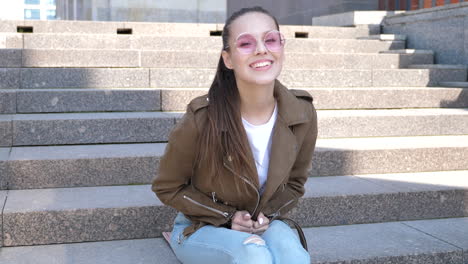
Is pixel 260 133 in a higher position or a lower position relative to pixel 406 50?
lower

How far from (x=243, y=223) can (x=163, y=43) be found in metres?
4.15

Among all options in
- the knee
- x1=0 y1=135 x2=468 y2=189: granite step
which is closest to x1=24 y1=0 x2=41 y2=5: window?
x1=0 y1=135 x2=468 y2=189: granite step

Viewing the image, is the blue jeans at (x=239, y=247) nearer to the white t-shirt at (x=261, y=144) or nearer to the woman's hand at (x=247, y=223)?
the woman's hand at (x=247, y=223)

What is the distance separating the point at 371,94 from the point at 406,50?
174cm

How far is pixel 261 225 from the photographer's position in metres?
2.47

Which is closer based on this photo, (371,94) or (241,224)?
(241,224)

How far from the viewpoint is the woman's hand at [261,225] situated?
2467 millimetres

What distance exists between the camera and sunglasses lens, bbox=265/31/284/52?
7.86 ft

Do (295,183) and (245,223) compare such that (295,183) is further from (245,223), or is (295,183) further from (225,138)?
(225,138)

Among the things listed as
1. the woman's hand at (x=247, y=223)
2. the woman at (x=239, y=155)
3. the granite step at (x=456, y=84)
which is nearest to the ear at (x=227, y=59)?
the woman at (x=239, y=155)

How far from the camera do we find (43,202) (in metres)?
3.26

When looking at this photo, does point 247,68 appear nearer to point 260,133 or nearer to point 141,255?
point 260,133

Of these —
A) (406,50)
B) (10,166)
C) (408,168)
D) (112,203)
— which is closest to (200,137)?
(112,203)

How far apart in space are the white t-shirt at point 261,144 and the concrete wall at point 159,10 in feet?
25.3
